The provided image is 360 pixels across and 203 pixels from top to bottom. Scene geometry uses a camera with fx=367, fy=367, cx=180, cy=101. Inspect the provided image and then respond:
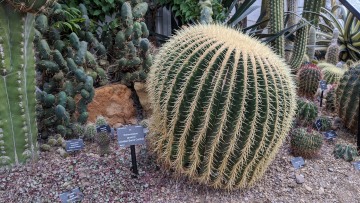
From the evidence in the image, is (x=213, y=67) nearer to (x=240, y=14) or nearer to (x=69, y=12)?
(x=69, y=12)

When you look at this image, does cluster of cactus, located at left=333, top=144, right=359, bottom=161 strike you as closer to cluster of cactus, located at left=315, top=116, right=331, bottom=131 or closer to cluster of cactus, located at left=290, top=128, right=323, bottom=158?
cluster of cactus, located at left=290, top=128, right=323, bottom=158

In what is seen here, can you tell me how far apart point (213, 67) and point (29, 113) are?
1.12m

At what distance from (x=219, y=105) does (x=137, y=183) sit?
701 millimetres

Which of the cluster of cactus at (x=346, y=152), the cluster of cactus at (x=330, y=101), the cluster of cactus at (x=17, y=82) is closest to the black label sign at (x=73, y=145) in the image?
the cluster of cactus at (x=17, y=82)

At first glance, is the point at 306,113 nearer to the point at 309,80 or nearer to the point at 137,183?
the point at 309,80

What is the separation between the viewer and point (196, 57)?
1.94 m

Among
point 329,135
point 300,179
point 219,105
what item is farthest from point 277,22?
point 219,105

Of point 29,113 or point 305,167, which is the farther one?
point 305,167

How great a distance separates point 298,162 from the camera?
2.53 metres

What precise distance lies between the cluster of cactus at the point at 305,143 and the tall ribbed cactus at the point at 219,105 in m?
0.55

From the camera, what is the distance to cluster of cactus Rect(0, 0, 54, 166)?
191cm

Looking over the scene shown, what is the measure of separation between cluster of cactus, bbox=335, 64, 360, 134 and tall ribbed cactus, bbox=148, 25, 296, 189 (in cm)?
118

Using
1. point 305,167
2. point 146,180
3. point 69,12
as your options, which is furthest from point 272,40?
point 146,180

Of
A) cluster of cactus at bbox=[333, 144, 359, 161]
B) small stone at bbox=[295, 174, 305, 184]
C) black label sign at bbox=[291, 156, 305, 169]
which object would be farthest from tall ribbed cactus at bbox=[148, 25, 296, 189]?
cluster of cactus at bbox=[333, 144, 359, 161]
